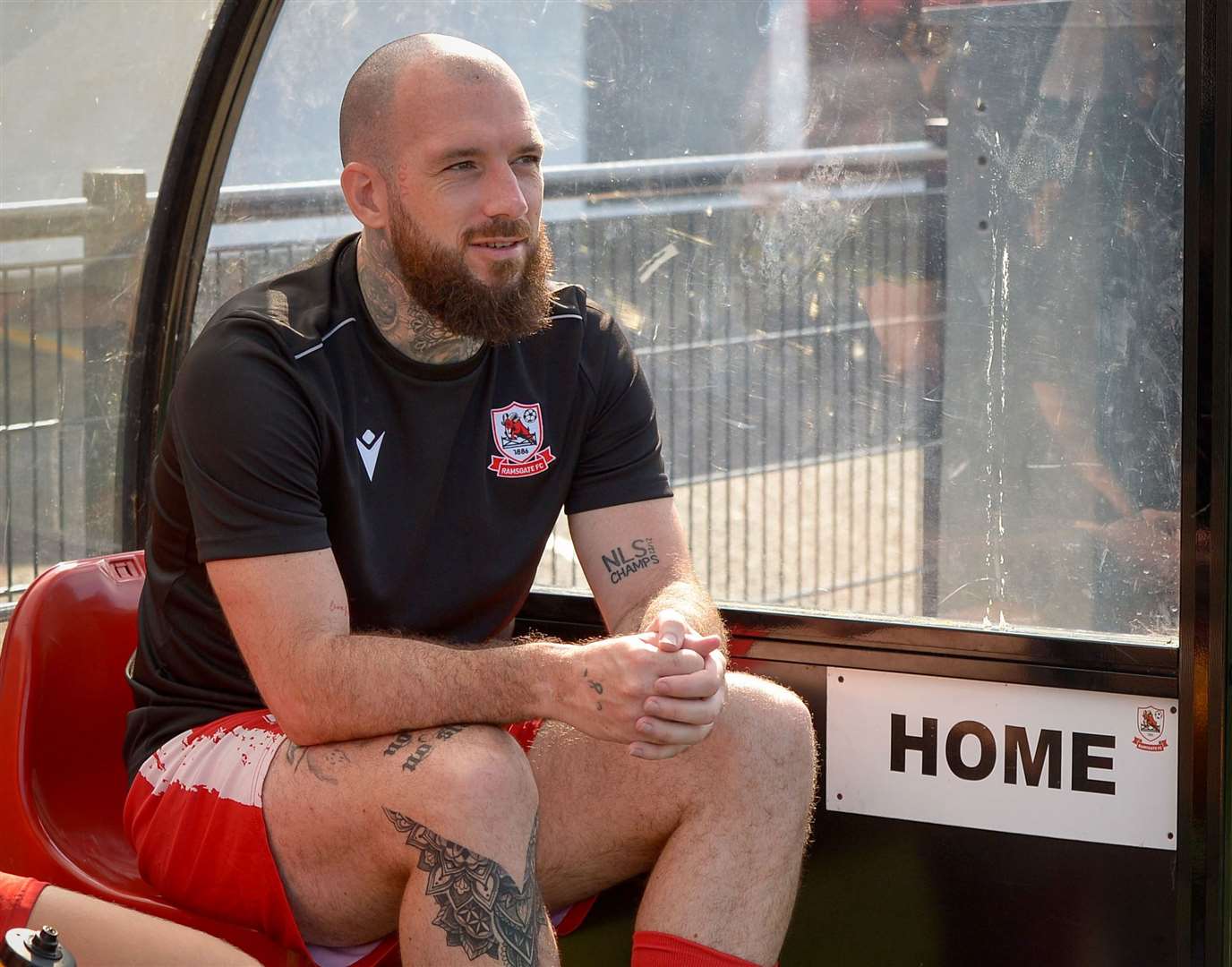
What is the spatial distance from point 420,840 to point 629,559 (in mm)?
772

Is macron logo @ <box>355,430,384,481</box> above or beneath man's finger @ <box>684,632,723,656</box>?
above

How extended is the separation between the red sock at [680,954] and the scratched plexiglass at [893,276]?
86 cm

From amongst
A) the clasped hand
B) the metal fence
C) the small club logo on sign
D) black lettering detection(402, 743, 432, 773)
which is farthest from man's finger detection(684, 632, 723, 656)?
the small club logo on sign

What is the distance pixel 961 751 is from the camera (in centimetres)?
284

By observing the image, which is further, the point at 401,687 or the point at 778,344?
the point at 778,344

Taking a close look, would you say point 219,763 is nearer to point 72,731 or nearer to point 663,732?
point 72,731

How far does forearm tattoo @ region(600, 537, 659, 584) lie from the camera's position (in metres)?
2.78

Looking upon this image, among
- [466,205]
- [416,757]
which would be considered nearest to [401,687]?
[416,757]

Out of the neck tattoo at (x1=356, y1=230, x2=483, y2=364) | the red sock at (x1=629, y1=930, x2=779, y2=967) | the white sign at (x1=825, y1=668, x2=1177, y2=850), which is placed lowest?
the red sock at (x1=629, y1=930, x2=779, y2=967)

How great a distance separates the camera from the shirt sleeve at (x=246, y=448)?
2.36m

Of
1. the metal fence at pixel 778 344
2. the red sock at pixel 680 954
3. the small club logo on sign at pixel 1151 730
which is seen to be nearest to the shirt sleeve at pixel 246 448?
the red sock at pixel 680 954

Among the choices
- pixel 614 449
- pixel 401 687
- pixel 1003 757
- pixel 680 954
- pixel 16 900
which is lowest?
pixel 680 954

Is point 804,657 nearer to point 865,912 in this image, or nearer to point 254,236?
point 865,912

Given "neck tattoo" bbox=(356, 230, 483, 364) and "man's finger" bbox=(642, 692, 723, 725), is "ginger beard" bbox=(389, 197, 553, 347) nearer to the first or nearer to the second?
"neck tattoo" bbox=(356, 230, 483, 364)
